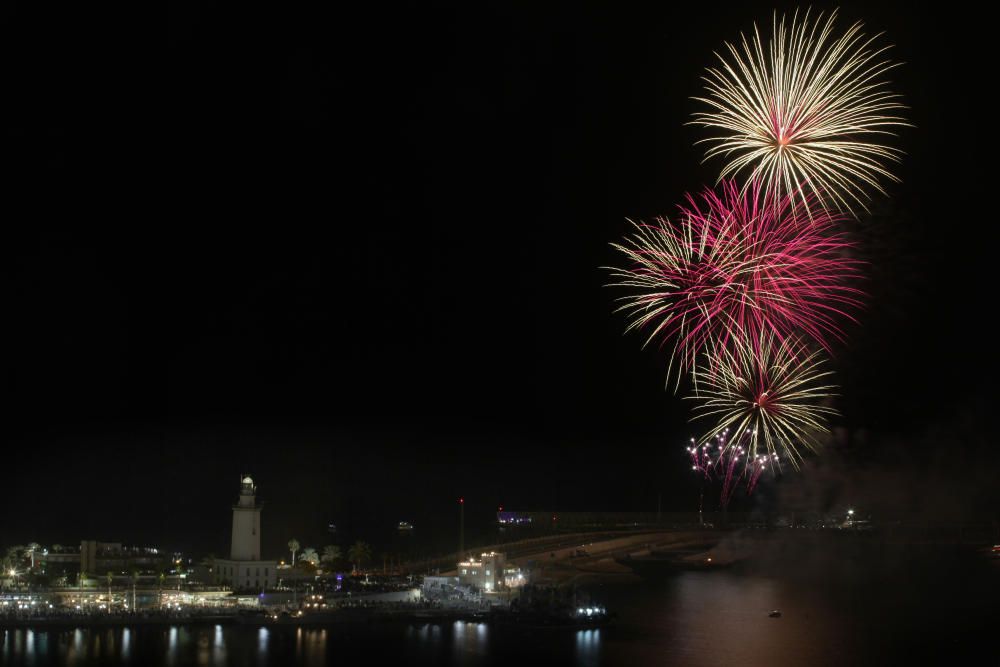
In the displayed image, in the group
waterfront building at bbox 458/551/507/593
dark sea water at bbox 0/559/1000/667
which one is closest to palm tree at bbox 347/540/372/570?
waterfront building at bbox 458/551/507/593

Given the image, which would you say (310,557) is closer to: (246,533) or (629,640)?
(246,533)

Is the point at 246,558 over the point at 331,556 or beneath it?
over

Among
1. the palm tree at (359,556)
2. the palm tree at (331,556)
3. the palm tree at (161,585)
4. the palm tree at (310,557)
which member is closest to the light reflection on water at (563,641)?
the palm tree at (161,585)

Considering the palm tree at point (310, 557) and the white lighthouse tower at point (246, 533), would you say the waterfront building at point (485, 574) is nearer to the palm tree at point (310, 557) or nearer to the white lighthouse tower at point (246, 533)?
the palm tree at point (310, 557)

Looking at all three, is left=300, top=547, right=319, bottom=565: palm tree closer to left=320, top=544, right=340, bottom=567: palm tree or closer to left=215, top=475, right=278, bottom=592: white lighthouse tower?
left=320, top=544, right=340, bottom=567: palm tree

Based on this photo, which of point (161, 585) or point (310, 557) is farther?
point (310, 557)

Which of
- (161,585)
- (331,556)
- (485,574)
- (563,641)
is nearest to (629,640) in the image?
(563,641)

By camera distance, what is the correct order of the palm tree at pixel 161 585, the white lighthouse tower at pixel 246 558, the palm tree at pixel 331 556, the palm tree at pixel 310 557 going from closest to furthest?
the palm tree at pixel 161 585
the white lighthouse tower at pixel 246 558
the palm tree at pixel 310 557
the palm tree at pixel 331 556

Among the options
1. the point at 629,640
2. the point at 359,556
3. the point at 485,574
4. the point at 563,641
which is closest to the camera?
the point at 563,641

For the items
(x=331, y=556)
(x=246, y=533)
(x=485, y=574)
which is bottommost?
(x=485, y=574)
